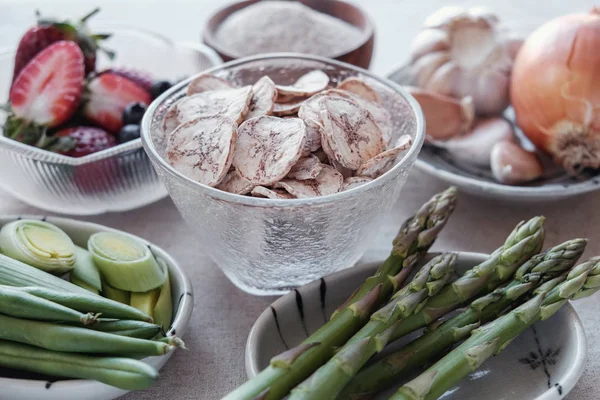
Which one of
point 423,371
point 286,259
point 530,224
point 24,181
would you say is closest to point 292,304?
point 286,259

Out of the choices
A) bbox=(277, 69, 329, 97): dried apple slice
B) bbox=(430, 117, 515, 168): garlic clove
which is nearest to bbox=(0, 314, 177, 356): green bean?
bbox=(277, 69, 329, 97): dried apple slice

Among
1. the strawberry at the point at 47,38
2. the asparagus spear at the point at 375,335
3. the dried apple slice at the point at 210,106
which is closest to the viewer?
the asparagus spear at the point at 375,335

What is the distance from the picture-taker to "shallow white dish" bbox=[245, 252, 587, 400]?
2.23ft

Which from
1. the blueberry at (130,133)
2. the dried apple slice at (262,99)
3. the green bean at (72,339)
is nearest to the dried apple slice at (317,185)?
the dried apple slice at (262,99)

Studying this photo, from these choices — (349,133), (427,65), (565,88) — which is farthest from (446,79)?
(349,133)

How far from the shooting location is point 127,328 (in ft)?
2.12

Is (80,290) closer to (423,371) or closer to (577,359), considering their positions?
(423,371)

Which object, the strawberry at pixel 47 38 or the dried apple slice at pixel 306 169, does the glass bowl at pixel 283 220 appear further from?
the strawberry at pixel 47 38

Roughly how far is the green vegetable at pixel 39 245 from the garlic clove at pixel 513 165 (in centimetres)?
60

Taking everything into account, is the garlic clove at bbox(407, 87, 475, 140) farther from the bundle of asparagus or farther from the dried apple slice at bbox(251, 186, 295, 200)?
the dried apple slice at bbox(251, 186, 295, 200)

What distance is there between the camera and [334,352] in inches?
25.2

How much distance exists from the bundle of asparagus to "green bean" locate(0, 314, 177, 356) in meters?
0.11

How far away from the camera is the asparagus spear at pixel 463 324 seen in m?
0.67

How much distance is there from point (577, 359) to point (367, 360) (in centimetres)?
21
